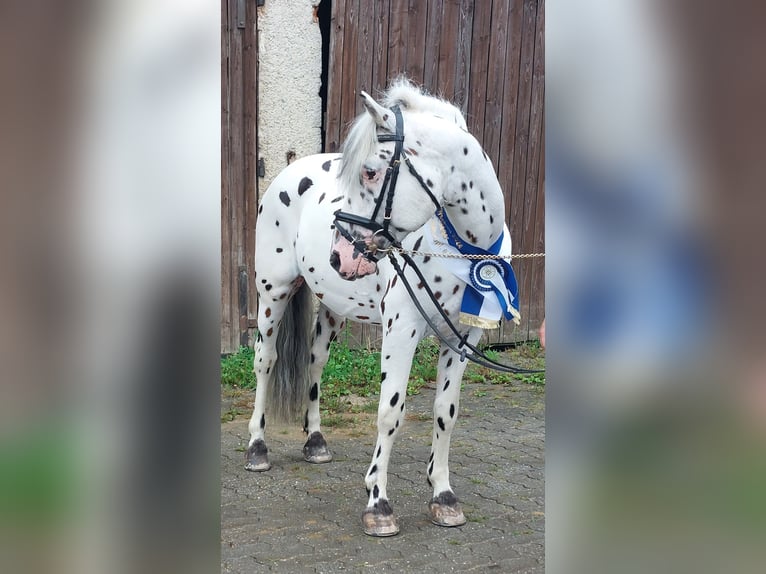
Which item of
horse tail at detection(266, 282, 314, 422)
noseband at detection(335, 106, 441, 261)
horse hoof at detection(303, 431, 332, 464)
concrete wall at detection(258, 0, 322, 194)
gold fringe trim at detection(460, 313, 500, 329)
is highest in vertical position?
concrete wall at detection(258, 0, 322, 194)

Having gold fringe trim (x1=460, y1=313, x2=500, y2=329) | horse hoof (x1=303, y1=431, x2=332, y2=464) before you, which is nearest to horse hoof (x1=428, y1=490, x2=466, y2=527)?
gold fringe trim (x1=460, y1=313, x2=500, y2=329)

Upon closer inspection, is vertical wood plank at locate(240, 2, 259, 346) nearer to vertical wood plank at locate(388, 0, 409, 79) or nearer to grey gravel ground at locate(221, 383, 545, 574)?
grey gravel ground at locate(221, 383, 545, 574)

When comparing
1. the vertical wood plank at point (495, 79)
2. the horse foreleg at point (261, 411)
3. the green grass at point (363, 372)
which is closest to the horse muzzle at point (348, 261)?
the horse foreleg at point (261, 411)

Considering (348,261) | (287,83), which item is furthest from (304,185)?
(287,83)

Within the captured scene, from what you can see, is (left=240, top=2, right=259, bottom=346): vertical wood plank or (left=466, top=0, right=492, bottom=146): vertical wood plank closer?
(left=240, top=2, right=259, bottom=346): vertical wood plank

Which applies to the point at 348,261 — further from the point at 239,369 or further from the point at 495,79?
the point at 495,79

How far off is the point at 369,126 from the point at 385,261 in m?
0.78

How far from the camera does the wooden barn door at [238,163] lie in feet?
18.9

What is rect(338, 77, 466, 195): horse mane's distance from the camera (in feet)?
9.84

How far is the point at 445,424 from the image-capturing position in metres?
3.57

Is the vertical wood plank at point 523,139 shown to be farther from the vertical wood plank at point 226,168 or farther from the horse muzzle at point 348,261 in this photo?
the horse muzzle at point 348,261

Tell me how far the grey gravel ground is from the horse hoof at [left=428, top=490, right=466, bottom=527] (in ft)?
0.15
